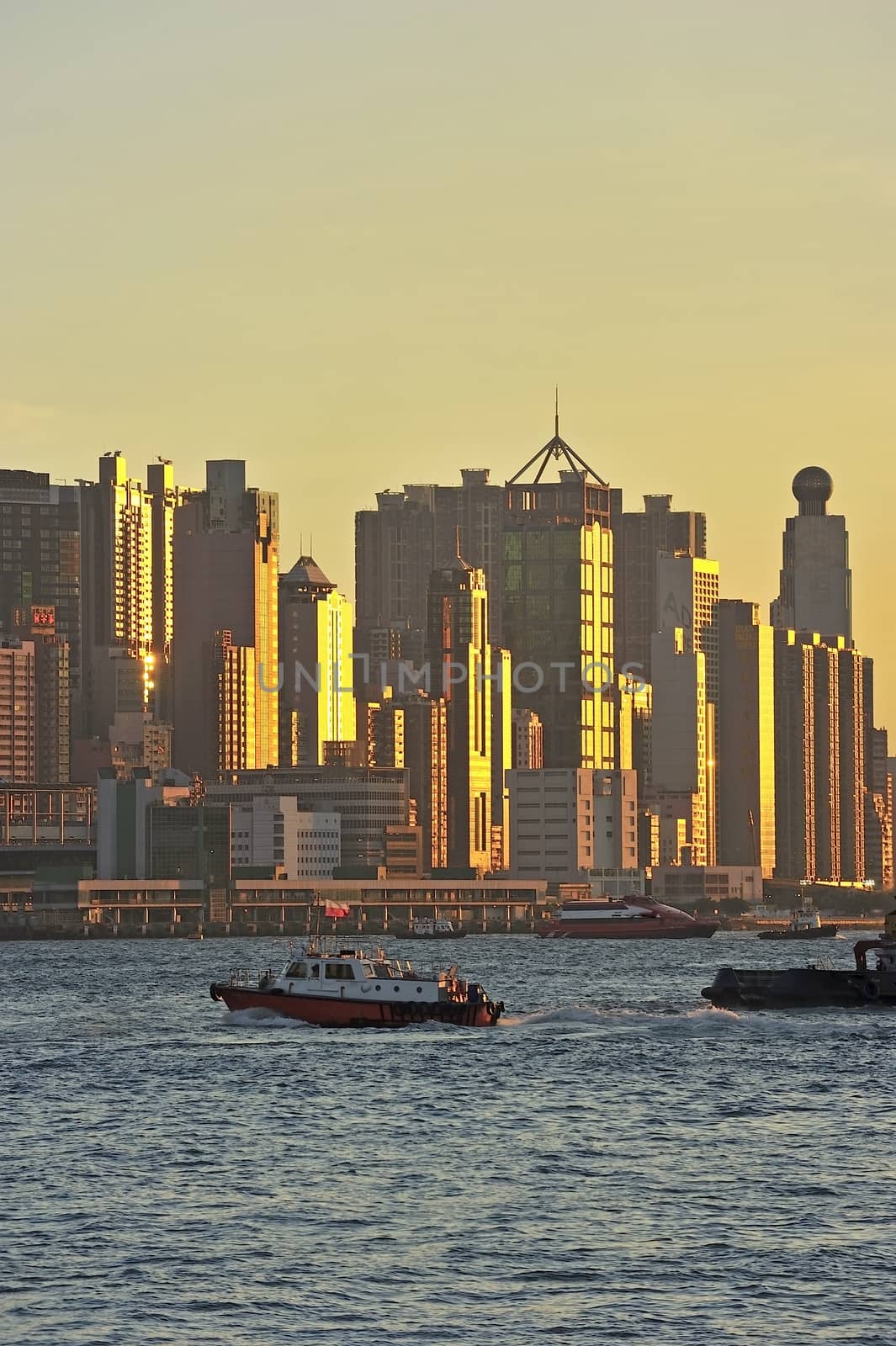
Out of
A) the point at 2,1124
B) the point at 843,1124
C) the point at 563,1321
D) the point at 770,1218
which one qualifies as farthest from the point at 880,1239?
the point at 2,1124

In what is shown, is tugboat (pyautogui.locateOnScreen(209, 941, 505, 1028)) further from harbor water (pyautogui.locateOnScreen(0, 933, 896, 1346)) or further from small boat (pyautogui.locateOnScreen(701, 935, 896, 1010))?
small boat (pyautogui.locateOnScreen(701, 935, 896, 1010))

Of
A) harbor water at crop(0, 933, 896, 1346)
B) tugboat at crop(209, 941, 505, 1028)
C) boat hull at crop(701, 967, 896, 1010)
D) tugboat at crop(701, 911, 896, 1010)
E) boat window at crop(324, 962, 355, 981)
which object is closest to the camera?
harbor water at crop(0, 933, 896, 1346)

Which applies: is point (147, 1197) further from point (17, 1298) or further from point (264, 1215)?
point (17, 1298)

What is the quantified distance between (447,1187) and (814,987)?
6751cm

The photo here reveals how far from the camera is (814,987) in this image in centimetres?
14138

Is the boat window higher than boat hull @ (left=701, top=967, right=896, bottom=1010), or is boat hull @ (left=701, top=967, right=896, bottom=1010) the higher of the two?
the boat window

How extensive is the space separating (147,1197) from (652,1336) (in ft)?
77.8

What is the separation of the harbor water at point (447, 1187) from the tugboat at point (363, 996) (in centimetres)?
111

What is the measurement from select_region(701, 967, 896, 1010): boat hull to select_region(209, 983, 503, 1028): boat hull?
16.7 m

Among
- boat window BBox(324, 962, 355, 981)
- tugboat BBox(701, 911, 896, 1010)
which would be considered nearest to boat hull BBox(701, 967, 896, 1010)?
tugboat BBox(701, 911, 896, 1010)

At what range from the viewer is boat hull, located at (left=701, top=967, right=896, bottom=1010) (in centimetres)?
14050

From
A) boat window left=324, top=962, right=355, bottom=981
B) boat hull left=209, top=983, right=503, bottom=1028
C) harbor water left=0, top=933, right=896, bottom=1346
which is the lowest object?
harbor water left=0, top=933, right=896, bottom=1346

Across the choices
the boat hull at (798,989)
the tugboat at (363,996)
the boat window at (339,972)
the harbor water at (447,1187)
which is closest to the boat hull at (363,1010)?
the tugboat at (363,996)

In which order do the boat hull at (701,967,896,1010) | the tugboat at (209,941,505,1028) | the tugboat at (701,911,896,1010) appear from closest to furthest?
the tugboat at (209,941,505,1028) < the tugboat at (701,911,896,1010) < the boat hull at (701,967,896,1010)
